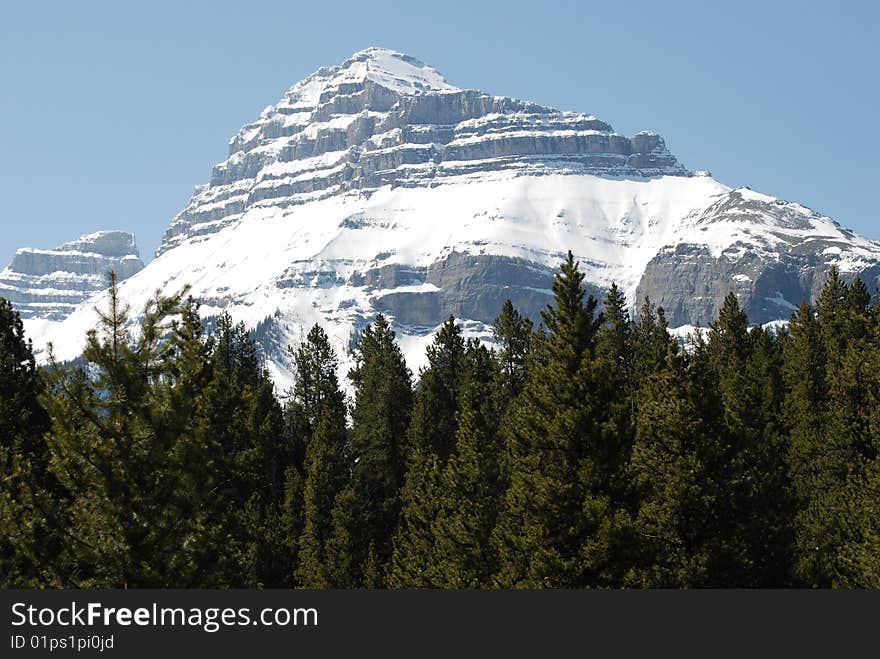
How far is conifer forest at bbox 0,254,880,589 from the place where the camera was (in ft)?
100

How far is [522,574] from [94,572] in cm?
1572

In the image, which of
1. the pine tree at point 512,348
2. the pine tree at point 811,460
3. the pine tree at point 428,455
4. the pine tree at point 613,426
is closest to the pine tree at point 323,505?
the pine tree at point 428,455

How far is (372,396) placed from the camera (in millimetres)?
83875

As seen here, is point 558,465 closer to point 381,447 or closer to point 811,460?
point 811,460

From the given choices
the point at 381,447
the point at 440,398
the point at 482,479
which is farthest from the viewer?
the point at 381,447

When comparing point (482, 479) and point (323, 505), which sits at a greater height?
point (482, 479)

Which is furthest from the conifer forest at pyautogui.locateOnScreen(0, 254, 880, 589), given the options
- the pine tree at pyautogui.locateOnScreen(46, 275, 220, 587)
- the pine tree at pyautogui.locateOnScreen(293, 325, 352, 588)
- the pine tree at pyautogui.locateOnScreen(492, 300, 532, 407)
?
the pine tree at pyautogui.locateOnScreen(492, 300, 532, 407)

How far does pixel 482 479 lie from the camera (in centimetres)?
5062

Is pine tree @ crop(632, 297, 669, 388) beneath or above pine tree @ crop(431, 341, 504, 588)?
above

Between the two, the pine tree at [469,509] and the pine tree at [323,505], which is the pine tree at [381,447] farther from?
the pine tree at [469,509]

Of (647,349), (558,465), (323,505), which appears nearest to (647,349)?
(647,349)

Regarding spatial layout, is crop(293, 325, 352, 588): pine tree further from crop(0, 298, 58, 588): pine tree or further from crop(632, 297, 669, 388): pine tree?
crop(0, 298, 58, 588): pine tree

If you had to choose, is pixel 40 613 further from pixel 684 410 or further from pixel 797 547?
pixel 797 547

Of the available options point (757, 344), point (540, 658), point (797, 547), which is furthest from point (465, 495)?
point (757, 344)
